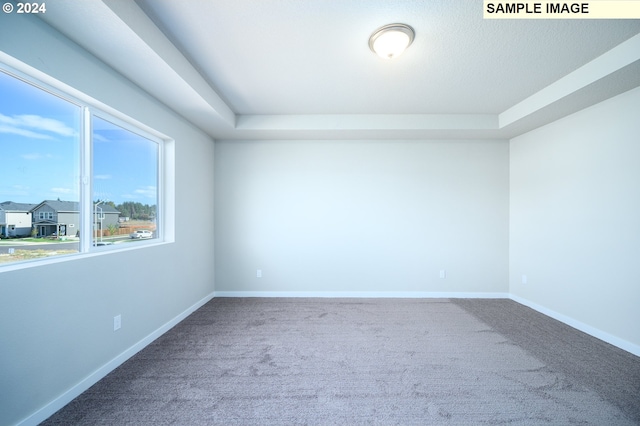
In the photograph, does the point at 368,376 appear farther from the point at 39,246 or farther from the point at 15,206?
the point at 15,206

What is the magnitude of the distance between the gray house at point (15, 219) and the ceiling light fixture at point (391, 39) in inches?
104

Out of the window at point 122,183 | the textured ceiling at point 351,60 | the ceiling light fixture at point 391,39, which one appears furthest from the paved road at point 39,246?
the ceiling light fixture at point 391,39

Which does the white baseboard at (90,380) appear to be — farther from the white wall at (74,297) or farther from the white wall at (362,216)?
the white wall at (362,216)

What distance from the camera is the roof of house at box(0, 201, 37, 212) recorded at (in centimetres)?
146

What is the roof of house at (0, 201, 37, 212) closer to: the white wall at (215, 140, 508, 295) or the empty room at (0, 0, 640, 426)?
the empty room at (0, 0, 640, 426)

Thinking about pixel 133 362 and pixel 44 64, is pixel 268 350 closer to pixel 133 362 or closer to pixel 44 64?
pixel 133 362

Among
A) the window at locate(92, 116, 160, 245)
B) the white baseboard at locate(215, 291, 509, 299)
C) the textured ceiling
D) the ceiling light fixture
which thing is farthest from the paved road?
the ceiling light fixture

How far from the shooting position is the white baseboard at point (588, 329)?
7.56 feet

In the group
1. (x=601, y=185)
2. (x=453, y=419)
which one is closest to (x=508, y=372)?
(x=453, y=419)

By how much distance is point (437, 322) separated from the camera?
2.92m

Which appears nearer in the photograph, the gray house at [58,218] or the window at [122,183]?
the gray house at [58,218]

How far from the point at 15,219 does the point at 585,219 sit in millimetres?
5018

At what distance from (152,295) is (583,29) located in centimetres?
424

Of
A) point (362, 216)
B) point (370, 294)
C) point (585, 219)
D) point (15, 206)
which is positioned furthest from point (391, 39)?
point (370, 294)
